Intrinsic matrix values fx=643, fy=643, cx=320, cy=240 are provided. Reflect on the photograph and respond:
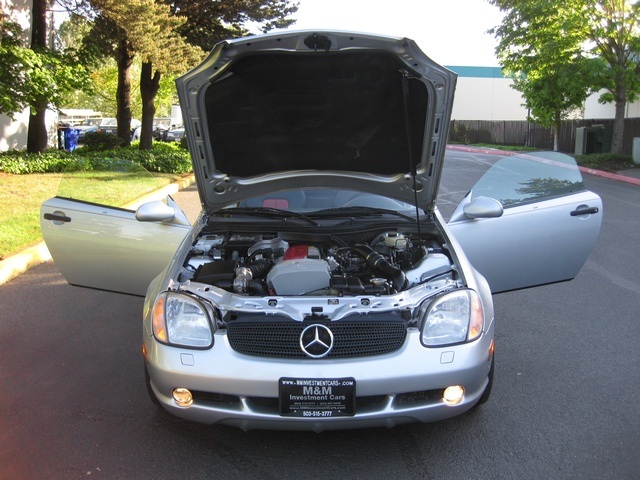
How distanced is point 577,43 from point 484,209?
20.1 meters

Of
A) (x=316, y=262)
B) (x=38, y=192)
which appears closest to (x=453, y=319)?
(x=316, y=262)

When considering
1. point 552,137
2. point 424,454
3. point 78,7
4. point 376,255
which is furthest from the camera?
point 552,137

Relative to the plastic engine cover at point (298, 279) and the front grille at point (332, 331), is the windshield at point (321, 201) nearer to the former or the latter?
the plastic engine cover at point (298, 279)

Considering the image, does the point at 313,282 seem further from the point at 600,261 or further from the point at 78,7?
the point at 78,7

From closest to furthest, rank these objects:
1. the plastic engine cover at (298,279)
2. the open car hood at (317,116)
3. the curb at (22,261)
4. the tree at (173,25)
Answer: the plastic engine cover at (298,279) < the open car hood at (317,116) < the curb at (22,261) < the tree at (173,25)

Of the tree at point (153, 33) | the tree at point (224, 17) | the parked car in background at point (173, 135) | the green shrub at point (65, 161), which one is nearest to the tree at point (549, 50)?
the tree at point (224, 17)

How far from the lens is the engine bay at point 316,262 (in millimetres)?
3828

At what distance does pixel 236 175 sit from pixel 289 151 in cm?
43

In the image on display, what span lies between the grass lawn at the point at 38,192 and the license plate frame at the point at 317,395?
9.83 ft

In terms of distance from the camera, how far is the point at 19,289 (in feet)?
22.9

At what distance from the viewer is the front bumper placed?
318cm

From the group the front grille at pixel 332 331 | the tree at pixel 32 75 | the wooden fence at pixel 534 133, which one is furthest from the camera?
the wooden fence at pixel 534 133

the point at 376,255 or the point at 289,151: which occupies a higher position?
the point at 289,151

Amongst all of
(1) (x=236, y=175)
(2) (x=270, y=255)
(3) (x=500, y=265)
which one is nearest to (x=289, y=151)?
(1) (x=236, y=175)
